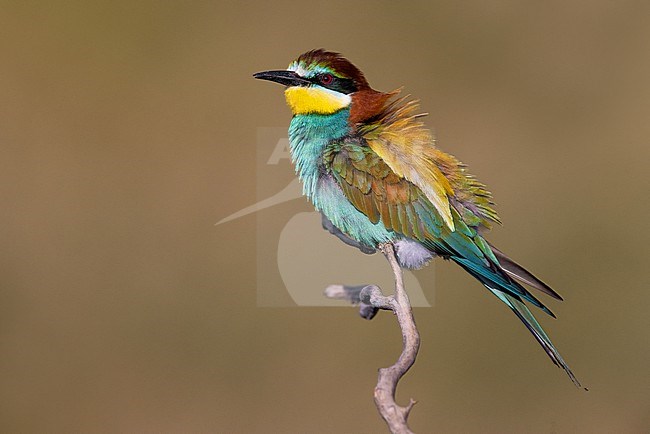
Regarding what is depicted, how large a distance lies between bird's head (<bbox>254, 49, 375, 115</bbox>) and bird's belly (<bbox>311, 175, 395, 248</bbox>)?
152mm

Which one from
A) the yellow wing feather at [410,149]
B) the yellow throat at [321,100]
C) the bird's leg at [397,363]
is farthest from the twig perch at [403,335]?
the yellow throat at [321,100]

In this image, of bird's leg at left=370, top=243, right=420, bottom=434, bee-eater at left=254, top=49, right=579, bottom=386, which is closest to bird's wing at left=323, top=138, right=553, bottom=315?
bee-eater at left=254, top=49, right=579, bottom=386

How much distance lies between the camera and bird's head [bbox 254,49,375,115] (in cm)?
195

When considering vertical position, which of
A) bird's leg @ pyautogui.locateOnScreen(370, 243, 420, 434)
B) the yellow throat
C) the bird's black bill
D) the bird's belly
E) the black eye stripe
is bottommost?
bird's leg @ pyautogui.locateOnScreen(370, 243, 420, 434)

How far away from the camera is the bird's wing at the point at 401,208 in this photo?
6.07ft

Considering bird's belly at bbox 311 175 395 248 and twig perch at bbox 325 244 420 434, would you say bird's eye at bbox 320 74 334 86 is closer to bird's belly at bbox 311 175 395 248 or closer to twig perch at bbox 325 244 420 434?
bird's belly at bbox 311 175 395 248

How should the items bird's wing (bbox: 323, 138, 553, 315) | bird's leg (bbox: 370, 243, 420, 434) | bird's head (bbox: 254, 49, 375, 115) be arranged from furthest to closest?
bird's head (bbox: 254, 49, 375, 115) → bird's wing (bbox: 323, 138, 553, 315) → bird's leg (bbox: 370, 243, 420, 434)

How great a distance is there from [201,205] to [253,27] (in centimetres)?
77

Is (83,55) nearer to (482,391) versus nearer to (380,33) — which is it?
(380,33)

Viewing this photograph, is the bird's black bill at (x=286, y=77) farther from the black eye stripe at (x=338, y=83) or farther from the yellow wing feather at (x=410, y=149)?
the yellow wing feather at (x=410, y=149)

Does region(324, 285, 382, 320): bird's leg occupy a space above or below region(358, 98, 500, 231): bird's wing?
below

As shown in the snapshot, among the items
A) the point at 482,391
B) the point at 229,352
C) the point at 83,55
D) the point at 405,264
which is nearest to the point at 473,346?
the point at 482,391

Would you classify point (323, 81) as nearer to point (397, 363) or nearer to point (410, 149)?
point (410, 149)

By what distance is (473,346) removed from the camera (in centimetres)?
319
